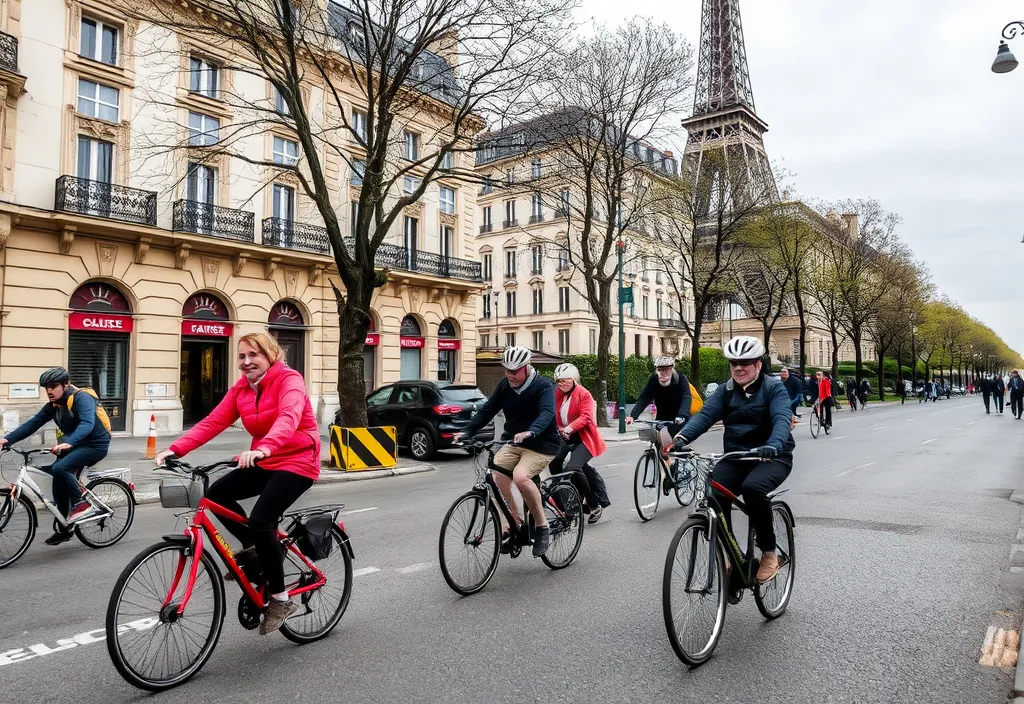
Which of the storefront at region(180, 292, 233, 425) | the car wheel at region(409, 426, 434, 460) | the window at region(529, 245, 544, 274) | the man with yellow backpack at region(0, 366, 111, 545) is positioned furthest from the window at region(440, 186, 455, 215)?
the window at region(529, 245, 544, 274)

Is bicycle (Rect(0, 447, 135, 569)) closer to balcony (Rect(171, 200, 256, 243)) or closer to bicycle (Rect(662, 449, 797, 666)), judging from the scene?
bicycle (Rect(662, 449, 797, 666))

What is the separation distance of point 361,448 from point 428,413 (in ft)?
7.71

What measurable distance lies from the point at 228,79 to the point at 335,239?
1202 centimetres

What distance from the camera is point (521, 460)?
19.2ft

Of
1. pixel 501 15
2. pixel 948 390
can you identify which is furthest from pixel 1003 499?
pixel 948 390

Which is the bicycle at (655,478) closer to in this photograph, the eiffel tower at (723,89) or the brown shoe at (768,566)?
the brown shoe at (768,566)

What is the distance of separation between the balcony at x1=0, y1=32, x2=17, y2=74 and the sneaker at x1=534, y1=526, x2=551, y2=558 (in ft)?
61.6

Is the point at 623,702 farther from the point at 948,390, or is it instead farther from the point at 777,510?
the point at 948,390

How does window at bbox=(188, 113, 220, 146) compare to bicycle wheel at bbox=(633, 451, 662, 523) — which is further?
window at bbox=(188, 113, 220, 146)

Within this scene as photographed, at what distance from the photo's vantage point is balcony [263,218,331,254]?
23.7 m

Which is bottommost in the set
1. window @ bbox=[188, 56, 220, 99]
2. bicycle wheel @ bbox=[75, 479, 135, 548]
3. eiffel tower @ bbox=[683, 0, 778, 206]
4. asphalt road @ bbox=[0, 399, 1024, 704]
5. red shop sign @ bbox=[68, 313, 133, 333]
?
asphalt road @ bbox=[0, 399, 1024, 704]

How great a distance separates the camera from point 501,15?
13320 millimetres

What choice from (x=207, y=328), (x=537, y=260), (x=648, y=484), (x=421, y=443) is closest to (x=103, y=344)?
(x=207, y=328)

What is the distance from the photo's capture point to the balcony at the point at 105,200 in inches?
742
